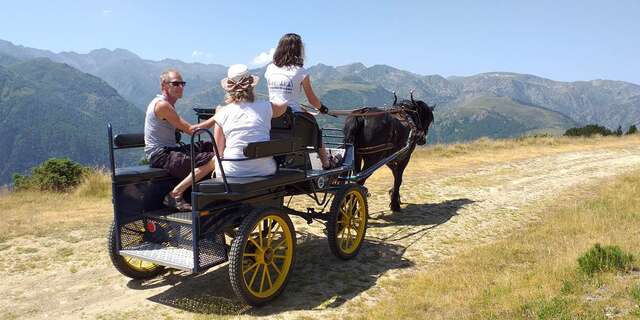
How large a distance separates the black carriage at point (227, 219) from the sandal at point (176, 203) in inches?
4.1

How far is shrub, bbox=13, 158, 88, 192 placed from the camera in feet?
40.2

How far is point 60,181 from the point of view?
12516mm

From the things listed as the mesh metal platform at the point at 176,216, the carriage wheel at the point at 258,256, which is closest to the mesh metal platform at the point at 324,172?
the carriage wheel at the point at 258,256

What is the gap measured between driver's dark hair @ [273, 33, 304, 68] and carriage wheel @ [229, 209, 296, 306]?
2.28 metres

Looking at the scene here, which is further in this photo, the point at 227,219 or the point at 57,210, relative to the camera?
the point at 57,210

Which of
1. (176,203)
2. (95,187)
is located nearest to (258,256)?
(176,203)

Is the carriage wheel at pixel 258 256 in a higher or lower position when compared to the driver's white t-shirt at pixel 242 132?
lower

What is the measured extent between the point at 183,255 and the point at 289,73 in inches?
108

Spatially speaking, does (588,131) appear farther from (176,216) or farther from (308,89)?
(176,216)

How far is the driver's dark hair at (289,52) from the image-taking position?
21.3ft

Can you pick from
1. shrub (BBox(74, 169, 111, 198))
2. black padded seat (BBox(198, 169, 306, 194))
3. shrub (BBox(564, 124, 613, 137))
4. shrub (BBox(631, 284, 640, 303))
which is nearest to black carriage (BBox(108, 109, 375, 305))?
black padded seat (BBox(198, 169, 306, 194))

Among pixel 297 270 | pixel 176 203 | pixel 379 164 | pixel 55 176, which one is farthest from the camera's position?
pixel 55 176

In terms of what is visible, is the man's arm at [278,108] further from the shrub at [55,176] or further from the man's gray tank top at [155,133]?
the shrub at [55,176]

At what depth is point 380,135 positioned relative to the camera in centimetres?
907
